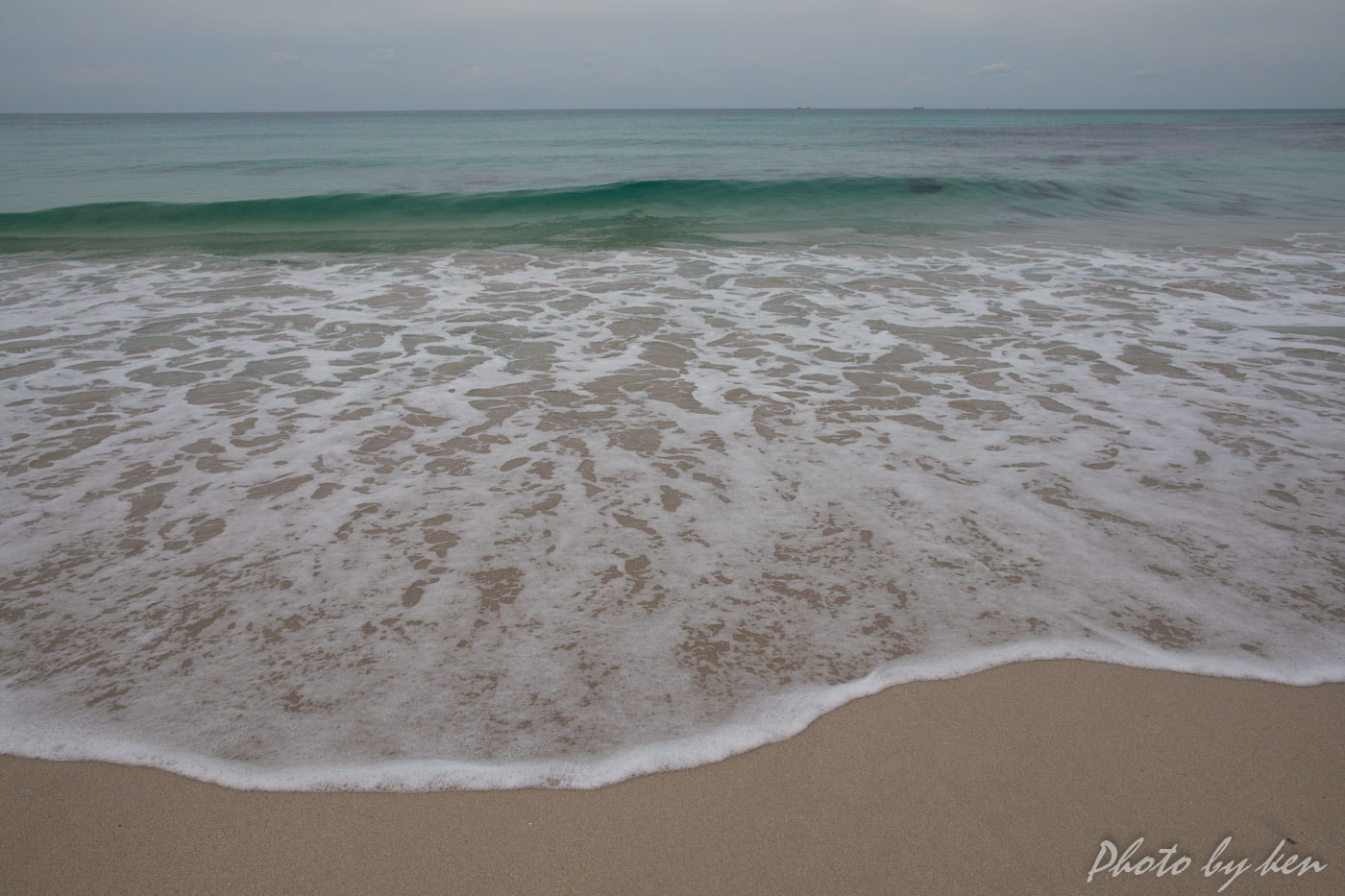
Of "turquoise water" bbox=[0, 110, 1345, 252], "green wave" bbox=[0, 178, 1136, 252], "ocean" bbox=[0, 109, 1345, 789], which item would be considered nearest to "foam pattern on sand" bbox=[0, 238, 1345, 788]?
"ocean" bbox=[0, 109, 1345, 789]

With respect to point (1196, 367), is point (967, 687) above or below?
below

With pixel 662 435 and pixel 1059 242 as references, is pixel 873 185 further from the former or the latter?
pixel 662 435

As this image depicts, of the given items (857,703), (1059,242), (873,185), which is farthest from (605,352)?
(873,185)

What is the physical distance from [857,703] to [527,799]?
93 centimetres

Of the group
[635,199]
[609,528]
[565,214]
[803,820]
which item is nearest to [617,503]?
[609,528]

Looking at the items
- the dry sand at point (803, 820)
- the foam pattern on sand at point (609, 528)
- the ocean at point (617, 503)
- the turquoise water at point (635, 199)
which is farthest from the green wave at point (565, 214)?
the dry sand at point (803, 820)

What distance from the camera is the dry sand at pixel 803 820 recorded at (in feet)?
5.21

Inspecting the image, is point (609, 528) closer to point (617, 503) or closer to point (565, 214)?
point (617, 503)

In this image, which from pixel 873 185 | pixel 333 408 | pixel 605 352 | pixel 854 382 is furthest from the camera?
pixel 873 185

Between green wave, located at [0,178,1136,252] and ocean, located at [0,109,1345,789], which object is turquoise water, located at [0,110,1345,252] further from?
ocean, located at [0,109,1345,789]

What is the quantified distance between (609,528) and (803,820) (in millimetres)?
1474

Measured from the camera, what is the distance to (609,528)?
9.71ft

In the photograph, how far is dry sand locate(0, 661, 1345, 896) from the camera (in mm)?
1587

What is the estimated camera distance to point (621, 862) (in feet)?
5.30
